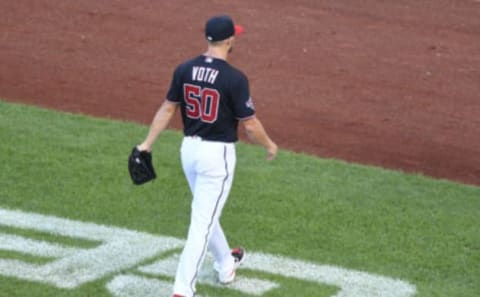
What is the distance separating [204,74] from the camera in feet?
24.5

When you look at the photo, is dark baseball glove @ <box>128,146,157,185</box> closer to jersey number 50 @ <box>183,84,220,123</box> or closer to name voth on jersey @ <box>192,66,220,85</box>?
jersey number 50 @ <box>183,84,220,123</box>

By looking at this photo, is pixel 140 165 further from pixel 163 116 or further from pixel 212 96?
pixel 212 96

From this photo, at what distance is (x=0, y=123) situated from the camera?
39.3ft

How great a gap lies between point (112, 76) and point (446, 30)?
5.59 m

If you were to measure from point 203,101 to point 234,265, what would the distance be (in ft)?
4.39

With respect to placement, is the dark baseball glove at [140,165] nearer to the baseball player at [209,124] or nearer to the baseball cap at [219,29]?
the baseball player at [209,124]

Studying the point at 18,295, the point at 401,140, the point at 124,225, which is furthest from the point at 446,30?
the point at 18,295

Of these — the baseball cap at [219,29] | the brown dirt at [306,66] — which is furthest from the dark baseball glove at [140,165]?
the brown dirt at [306,66]

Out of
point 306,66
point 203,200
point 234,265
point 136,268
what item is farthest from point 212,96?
point 306,66

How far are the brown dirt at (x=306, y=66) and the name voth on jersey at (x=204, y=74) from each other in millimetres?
4302

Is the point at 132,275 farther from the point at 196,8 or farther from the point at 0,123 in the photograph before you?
the point at 196,8

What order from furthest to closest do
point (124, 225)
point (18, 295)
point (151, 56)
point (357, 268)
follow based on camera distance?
point (151, 56)
point (124, 225)
point (357, 268)
point (18, 295)

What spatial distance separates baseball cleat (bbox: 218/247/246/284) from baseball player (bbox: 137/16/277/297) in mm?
598

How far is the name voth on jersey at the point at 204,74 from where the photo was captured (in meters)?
7.43
